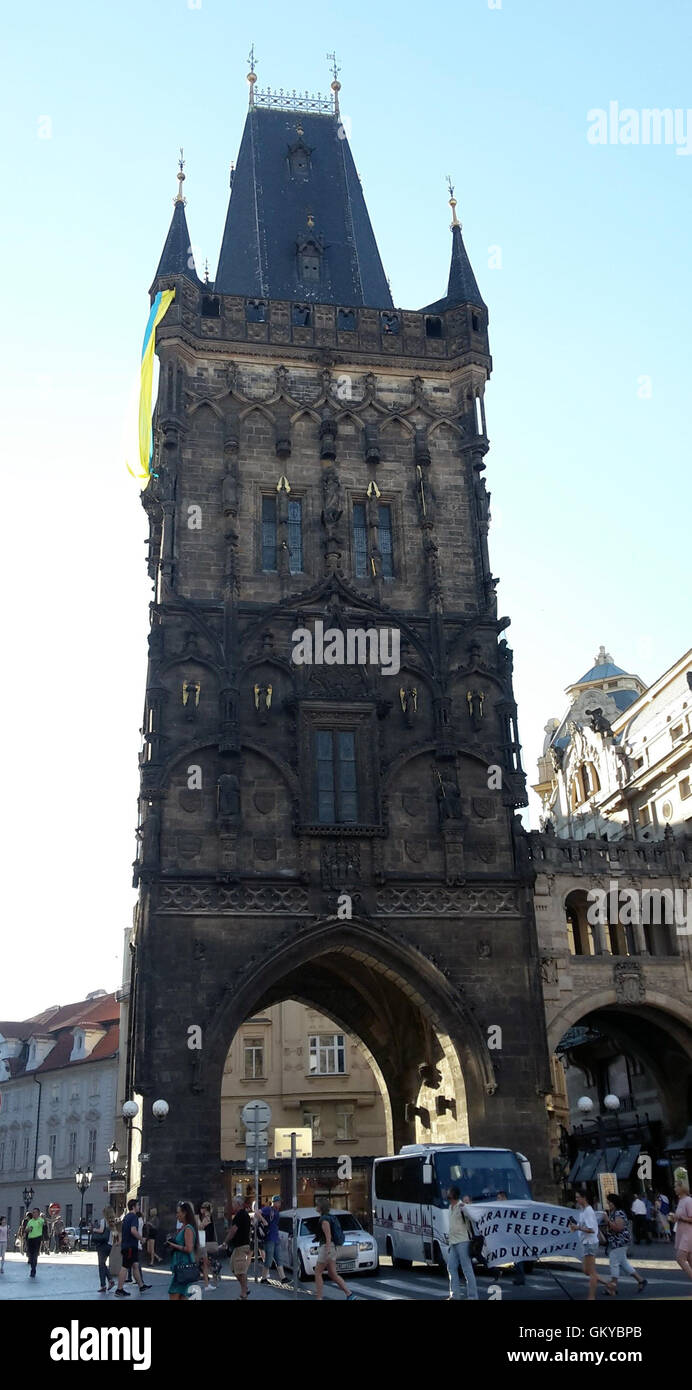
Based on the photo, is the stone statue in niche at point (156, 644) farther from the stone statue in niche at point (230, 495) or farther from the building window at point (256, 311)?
the building window at point (256, 311)

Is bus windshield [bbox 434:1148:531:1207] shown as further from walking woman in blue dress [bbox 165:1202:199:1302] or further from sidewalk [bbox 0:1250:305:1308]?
walking woman in blue dress [bbox 165:1202:199:1302]

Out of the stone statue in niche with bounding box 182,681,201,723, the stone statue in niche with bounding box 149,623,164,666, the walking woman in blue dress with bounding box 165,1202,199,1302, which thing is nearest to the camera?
the walking woman in blue dress with bounding box 165,1202,199,1302

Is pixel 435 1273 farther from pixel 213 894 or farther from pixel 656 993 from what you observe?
pixel 656 993

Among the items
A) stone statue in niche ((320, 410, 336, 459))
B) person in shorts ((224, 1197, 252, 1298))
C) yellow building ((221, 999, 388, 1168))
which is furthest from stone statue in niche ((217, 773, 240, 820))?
yellow building ((221, 999, 388, 1168))

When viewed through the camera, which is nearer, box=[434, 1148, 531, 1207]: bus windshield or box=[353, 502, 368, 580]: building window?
box=[434, 1148, 531, 1207]: bus windshield

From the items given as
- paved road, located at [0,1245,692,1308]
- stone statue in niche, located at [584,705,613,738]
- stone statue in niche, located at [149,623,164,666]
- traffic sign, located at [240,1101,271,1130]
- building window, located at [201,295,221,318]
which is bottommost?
paved road, located at [0,1245,692,1308]

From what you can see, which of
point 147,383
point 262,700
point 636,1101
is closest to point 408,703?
point 262,700

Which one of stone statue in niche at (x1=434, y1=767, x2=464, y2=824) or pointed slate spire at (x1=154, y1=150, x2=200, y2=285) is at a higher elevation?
pointed slate spire at (x1=154, y1=150, x2=200, y2=285)

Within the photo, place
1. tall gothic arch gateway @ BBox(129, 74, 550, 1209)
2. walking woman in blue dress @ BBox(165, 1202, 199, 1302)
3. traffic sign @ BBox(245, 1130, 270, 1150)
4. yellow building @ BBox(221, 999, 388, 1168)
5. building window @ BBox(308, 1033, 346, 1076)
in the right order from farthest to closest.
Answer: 1. building window @ BBox(308, 1033, 346, 1076)
2. yellow building @ BBox(221, 999, 388, 1168)
3. tall gothic arch gateway @ BBox(129, 74, 550, 1209)
4. traffic sign @ BBox(245, 1130, 270, 1150)
5. walking woman in blue dress @ BBox(165, 1202, 199, 1302)

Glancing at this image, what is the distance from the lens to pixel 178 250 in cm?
3709

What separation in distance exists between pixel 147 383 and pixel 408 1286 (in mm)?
24781

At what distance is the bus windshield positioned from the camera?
71.1 ft

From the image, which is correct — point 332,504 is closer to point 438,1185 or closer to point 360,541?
point 360,541
